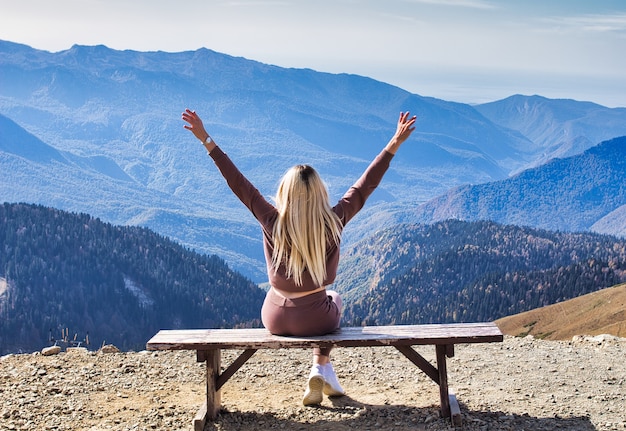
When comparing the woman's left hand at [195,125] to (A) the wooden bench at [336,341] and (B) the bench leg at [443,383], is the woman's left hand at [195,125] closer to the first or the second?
(A) the wooden bench at [336,341]

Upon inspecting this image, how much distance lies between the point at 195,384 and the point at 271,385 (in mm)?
1588

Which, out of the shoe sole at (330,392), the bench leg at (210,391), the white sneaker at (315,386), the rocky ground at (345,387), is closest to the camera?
the bench leg at (210,391)

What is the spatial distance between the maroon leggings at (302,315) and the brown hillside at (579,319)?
252 ft

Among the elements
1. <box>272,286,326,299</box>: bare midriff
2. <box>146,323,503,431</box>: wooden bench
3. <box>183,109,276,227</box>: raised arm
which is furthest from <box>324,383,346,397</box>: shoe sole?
<box>183,109,276,227</box>: raised arm

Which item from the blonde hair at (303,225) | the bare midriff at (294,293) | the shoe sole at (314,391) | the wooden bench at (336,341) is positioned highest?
the blonde hair at (303,225)

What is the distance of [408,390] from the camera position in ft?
50.5

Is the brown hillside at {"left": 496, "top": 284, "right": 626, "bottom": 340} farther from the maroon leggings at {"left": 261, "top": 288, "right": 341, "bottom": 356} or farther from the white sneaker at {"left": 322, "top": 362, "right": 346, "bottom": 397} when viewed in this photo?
the maroon leggings at {"left": 261, "top": 288, "right": 341, "bottom": 356}

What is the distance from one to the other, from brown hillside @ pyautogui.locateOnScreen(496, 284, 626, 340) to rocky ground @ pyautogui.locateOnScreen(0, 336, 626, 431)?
7070cm

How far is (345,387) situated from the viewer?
1577 cm

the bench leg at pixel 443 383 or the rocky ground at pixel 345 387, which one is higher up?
the bench leg at pixel 443 383

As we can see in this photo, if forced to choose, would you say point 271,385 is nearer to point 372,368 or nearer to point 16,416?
point 372,368

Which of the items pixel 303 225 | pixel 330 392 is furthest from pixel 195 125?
pixel 330 392

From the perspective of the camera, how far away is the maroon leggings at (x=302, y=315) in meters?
12.8

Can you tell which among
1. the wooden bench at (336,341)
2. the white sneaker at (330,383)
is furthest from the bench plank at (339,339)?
the white sneaker at (330,383)
